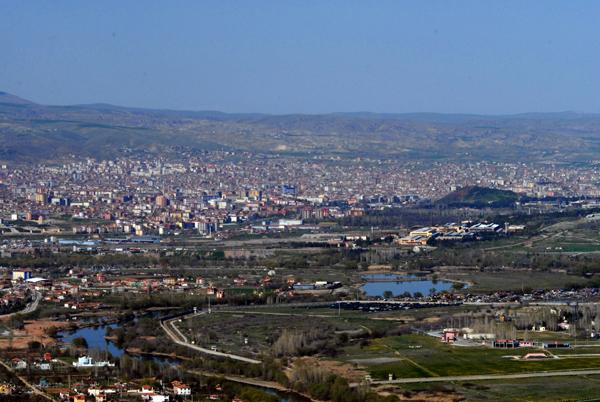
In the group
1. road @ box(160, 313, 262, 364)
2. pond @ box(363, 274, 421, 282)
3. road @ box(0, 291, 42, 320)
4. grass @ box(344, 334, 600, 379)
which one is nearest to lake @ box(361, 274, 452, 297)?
pond @ box(363, 274, 421, 282)

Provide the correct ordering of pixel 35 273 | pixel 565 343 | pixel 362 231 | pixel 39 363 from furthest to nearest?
1. pixel 362 231
2. pixel 35 273
3. pixel 565 343
4. pixel 39 363

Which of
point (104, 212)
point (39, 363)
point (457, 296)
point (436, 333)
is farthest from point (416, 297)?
point (104, 212)

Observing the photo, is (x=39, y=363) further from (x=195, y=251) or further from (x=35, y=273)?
(x=195, y=251)

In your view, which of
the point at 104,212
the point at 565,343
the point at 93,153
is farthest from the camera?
the point at 93,153

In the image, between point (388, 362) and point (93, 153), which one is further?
point (93, 153)

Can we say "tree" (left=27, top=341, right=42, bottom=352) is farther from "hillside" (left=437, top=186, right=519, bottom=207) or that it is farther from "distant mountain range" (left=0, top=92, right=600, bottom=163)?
"distant mountain range" (left=0, top=92, right=600, bottom=163)

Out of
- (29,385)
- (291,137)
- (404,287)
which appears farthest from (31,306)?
(291,137)
